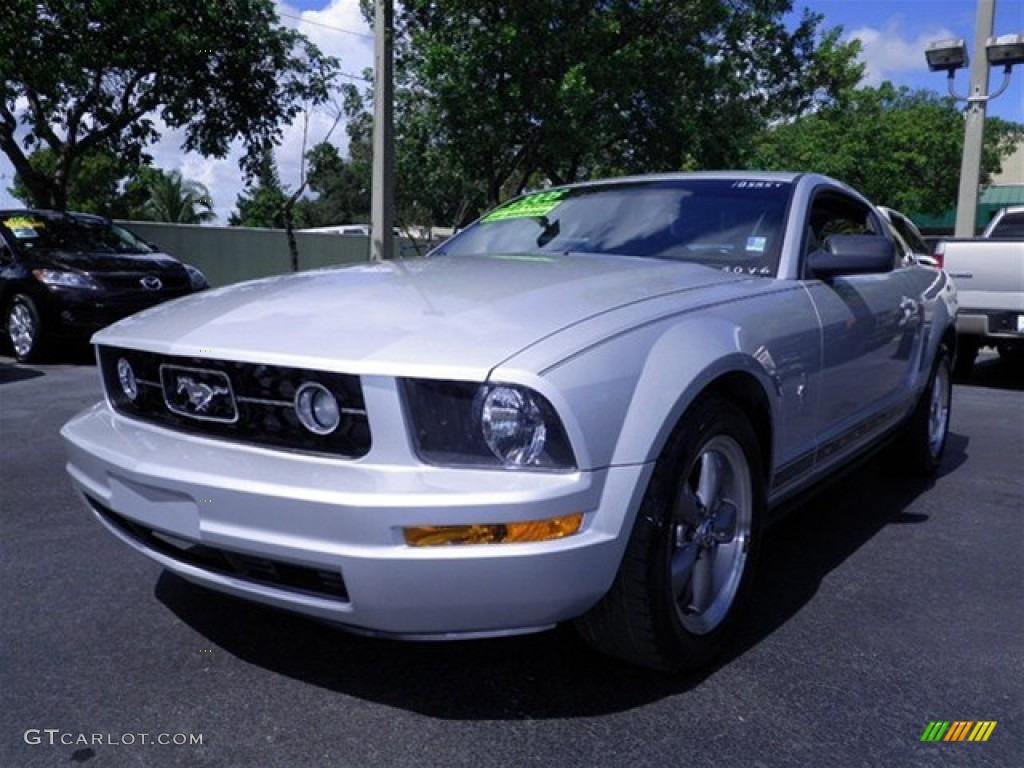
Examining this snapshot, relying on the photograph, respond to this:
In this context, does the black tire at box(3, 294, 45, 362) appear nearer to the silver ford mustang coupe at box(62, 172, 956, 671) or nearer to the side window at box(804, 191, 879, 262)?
the silver ford mustang coupe at box(62, 172, 956, 671)

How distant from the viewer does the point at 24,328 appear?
28.8ft

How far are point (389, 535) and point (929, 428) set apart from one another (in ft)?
12.3

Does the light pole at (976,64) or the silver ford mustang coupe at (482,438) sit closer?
the silver ford mustang coupe at (482,438)

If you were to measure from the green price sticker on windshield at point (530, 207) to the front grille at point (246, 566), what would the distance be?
222cm

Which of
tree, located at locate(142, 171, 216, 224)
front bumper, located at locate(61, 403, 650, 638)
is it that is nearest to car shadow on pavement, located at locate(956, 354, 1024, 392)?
front bumper, located at locate(61, 403, 650, 638)

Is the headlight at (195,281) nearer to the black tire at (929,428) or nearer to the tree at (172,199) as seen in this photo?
the black tire at (929,428)

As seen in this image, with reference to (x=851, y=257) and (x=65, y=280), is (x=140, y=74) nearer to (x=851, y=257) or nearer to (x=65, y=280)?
(x=65, y=280)

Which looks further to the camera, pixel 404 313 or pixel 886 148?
pixel 886 148

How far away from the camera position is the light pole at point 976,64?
11266mm

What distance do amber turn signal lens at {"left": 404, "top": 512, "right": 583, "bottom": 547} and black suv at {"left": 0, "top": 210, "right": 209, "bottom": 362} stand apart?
24.9 ft

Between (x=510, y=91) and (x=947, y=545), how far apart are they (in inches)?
359

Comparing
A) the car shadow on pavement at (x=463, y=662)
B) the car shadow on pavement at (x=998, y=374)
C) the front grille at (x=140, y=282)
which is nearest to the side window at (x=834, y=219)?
the car shadow on pavement at (x=463, y=662)

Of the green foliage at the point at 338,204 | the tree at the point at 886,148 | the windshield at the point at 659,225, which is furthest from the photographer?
the green foliage at the point at 338,204

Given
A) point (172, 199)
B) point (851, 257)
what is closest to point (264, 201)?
point (172, 199)
